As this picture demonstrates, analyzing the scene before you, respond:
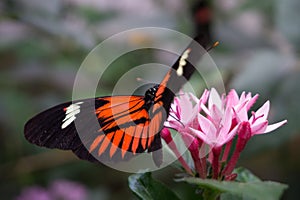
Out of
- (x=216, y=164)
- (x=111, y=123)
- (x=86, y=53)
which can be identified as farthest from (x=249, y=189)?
(x=86, y=53)

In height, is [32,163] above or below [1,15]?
below

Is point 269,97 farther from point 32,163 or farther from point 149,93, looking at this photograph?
point 32,163

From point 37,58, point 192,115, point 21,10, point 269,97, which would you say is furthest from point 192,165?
point 37,58

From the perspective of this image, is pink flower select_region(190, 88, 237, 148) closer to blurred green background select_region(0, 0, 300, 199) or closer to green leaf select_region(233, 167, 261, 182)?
green leaf select_region(233, 167, 261, 182)

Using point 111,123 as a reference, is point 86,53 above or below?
above

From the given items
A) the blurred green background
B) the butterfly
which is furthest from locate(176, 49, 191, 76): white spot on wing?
the blurred green background

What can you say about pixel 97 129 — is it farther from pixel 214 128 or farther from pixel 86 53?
pixel 86 53

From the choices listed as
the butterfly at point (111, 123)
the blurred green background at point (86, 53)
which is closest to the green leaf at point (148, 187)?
the butterfly at point (111, 123)

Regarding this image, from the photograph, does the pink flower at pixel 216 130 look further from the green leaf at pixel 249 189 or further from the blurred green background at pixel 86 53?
the blurred green background at pixel 86 53
